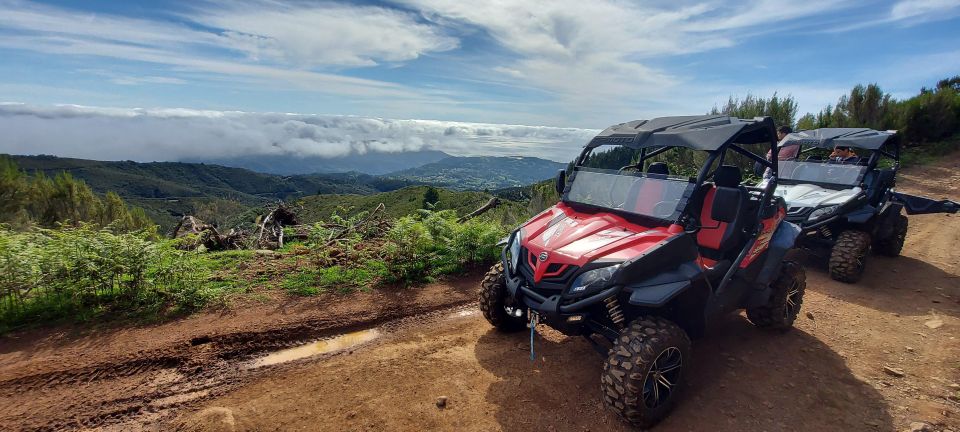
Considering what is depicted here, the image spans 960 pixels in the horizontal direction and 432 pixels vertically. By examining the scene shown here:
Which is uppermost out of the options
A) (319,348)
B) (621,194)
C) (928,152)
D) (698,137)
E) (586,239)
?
(698,137)

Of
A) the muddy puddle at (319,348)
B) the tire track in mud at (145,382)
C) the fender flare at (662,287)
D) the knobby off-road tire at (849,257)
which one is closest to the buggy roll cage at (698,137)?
the fender flare at (662,287)

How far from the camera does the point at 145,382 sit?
439 cm

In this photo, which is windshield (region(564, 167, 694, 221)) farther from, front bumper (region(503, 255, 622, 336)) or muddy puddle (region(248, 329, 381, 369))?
muddy puddle (region(248, 329, 381, 369))

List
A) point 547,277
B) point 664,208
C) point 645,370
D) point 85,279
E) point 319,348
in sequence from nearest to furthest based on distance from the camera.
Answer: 1. point 645,370
2. point 547,277
3. point 664,208
4. point 319,348
5. point 85,279

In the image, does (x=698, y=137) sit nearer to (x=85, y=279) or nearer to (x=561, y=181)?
(x=561, y=181)

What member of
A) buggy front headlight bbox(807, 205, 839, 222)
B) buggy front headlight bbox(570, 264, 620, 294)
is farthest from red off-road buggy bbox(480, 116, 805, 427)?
buggy front headlight bbox(807, 205, 839, 222)

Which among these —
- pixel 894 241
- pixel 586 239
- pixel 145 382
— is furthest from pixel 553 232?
pixel 894 241

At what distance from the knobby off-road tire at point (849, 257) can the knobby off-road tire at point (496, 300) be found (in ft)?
19.2

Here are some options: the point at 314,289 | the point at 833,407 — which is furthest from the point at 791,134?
the point at 314,289

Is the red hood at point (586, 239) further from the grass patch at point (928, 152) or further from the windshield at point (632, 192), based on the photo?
the grass patch at point (928, 152)

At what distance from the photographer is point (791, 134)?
9.42 meters

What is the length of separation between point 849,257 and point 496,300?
629cm

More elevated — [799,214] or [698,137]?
[698,137]

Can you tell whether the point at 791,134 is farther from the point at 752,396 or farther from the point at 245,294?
the point at 245,294
